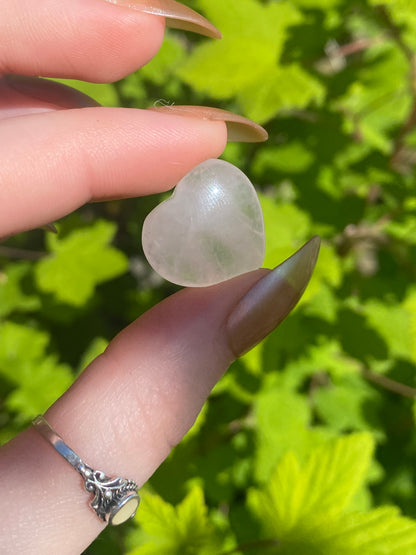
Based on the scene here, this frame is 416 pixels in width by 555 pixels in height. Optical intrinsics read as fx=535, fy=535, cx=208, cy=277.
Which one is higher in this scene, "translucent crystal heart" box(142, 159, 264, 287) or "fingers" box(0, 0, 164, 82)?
"fingers" box(0, 0, 164, 82)

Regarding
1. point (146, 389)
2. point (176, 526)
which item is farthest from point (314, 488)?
point (146, 389)

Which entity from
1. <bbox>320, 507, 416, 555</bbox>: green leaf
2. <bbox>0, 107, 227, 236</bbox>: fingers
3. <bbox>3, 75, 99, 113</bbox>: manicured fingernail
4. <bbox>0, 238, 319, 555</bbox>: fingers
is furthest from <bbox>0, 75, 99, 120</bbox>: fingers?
<bbox>320, 507, 416, 555</bbox>: green leaf

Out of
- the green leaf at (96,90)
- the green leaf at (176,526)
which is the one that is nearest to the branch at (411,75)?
the green leaf at (96,90)

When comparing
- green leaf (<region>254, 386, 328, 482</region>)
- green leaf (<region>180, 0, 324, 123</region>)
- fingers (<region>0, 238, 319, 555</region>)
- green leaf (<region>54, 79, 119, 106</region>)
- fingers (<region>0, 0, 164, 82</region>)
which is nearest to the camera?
fingers (<region>0, 238, 319, 555</region>)

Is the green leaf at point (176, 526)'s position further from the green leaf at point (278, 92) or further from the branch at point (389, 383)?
the green leaf at point (278, 92)

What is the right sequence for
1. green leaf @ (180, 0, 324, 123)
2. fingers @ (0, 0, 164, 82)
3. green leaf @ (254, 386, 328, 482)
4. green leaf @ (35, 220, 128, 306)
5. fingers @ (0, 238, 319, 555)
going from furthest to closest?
1. green leaf @ (35, 220, 128, 306)
2. green leaf @ (254, 386, 328, 482)
3. green leaf @ (180, 0, 324, 123)
4. fingers @ (0, 0, 164, 82)
5. fingers @ (0, 238, 319, 555)

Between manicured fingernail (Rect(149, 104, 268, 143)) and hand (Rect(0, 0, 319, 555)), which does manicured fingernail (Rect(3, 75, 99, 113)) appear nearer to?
hand (Rect(0, 0, 319, 555))

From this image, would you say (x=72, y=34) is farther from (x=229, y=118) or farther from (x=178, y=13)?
(x=229, y=118)
